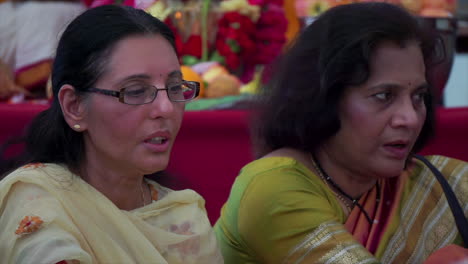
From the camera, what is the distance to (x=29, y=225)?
1394 millimetres

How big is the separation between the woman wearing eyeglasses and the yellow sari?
0.80 feet

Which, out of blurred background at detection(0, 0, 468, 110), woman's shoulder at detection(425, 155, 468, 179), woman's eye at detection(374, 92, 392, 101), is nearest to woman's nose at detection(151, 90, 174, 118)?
woman's eye at detection(374, 92, 392, 101)

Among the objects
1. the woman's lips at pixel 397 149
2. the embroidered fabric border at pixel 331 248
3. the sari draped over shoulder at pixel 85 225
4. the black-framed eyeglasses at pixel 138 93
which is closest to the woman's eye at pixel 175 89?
the black-framed eyeglasses at pixel 138 93

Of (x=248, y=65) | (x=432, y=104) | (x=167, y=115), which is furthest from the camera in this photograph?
(x=248, y=65)

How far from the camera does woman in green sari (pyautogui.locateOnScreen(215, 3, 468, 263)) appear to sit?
1813 millimetres

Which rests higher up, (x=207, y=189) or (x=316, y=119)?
(x=316, y=119)

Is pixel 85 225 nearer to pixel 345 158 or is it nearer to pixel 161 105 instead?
pixel 161 105

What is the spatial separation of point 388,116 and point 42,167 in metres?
0.92

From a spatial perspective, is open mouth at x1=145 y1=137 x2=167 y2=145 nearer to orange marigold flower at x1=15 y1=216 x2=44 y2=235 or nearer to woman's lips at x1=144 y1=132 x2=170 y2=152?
woman's lips at x1=144 y1=132 x2=170 y2=152

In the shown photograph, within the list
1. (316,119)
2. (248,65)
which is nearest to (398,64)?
(316,119)

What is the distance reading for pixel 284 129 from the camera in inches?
79.7

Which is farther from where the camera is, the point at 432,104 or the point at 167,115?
the point at 432,104

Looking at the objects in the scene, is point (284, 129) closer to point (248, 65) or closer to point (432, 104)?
point (432, 104)

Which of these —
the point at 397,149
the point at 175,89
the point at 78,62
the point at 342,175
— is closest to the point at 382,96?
the point at 397,149
